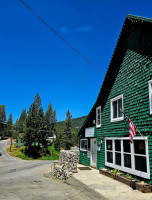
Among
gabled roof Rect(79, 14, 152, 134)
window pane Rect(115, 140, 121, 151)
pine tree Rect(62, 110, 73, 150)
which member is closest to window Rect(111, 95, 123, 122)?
window pane Rect(115, 140, 121, 151)

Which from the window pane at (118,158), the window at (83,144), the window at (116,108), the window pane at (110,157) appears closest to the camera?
the window pane at (118,158)

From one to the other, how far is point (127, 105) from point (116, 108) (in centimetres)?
152

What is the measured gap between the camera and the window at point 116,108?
10836 mm

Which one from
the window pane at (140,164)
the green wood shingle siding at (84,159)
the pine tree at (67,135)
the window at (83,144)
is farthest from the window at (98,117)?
the pine tree at (67,135)

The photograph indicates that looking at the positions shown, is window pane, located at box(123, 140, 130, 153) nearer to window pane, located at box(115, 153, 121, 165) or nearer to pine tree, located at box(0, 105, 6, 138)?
window pane, located at box(115, 153, 121, 165)

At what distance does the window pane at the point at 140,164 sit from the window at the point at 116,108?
8.47ft

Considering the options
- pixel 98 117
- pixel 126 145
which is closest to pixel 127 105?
pixel 126 145

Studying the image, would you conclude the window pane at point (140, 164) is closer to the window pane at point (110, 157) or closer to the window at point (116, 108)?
the window at point (116, 108)

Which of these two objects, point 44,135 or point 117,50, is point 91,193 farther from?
point 44,135

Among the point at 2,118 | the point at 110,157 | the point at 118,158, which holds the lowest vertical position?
the point at 110,157

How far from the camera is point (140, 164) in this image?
332 inches

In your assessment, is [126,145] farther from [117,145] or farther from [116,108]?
[116,108]

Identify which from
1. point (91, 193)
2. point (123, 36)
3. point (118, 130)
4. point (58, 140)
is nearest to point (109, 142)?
point (118, 130)

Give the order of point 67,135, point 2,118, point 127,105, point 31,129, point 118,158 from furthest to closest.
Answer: point 2,118 < point 67,135 < point 31,129 < point 118,158 < point 127,105
